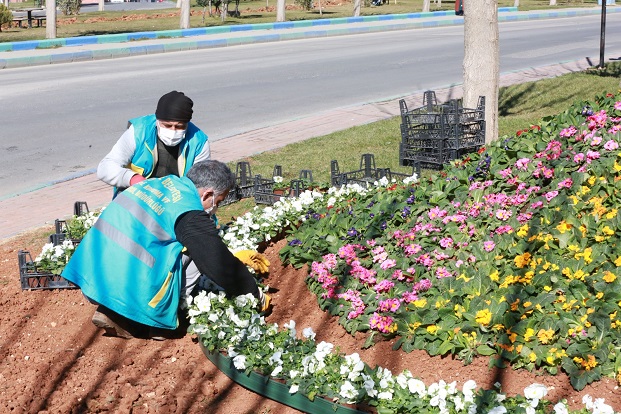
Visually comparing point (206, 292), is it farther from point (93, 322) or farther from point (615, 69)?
point (615, 69)

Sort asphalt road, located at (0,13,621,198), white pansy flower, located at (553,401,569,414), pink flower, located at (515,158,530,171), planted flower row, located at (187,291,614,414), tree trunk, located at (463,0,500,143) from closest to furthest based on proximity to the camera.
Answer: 1. white pansy flower, located at (553,401,569,414)
2. planted flower row, located at (187,291,614,414)
3. pink flower, located at (515,158,530,171)
4. tree trunk, located at (463,0,500,143)
5. asphalt road, located at (0,13,621,198)

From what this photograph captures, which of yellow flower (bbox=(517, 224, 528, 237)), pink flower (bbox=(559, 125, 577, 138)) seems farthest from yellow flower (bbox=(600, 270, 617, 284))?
pink flower (bbox=(559, 125, 577, 138))

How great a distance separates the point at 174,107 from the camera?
541 cm

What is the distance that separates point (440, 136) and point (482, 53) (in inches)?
63.9

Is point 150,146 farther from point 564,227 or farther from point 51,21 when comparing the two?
point 51,21

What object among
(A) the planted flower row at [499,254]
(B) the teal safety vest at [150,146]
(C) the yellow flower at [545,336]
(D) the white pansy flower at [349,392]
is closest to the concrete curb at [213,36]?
(B) the teal safety vest at [150,146]

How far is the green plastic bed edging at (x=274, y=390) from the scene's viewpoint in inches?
159

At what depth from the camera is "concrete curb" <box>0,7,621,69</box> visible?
72.0 ft

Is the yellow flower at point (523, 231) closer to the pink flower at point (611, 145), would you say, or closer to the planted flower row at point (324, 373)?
the pink flower at point (611, 145)

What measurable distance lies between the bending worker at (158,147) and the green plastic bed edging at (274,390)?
142cm

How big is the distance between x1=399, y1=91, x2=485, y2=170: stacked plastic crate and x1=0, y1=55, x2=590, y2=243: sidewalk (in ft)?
6.45

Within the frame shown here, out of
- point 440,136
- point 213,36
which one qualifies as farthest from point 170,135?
point 213,36

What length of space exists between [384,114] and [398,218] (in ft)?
25.6

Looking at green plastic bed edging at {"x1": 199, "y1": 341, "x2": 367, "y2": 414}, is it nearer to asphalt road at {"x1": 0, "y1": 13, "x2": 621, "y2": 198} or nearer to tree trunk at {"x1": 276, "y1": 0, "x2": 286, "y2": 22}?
asphalt road at {"x1": 0, "y1": 13, "x2": 621, "y2": 198}
